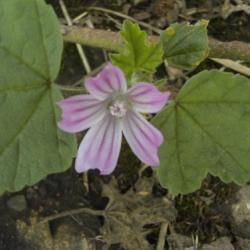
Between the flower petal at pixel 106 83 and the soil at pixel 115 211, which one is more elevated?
the flower petal at pixel 106 83

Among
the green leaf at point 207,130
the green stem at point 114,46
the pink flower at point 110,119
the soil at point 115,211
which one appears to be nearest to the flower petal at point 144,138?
the pink flower at point 110,119

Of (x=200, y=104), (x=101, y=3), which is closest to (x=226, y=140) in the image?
(x=200, y=104)

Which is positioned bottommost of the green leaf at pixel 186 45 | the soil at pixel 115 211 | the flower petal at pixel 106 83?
the soil at pixel 115 211

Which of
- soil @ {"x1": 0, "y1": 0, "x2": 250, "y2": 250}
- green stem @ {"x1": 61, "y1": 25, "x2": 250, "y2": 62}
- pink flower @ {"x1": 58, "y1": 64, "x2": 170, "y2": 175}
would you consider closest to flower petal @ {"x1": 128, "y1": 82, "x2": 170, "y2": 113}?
pink flower @ {"x1": 58, "y1": 64, "x2": 170, "y2": 175}

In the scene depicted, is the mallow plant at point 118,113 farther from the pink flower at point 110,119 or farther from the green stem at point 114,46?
the green stem at point 114,46

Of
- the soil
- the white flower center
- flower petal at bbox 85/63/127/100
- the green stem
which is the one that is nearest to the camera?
flower petal at bbox 85/63/127/100

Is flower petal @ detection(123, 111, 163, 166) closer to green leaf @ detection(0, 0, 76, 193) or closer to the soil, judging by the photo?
green leaf @ detection(0, 0, 76, 193)

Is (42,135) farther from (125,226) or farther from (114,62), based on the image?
(125,226)

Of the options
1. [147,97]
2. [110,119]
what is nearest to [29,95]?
[110,119]

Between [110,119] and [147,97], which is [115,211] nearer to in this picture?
[110,119]
